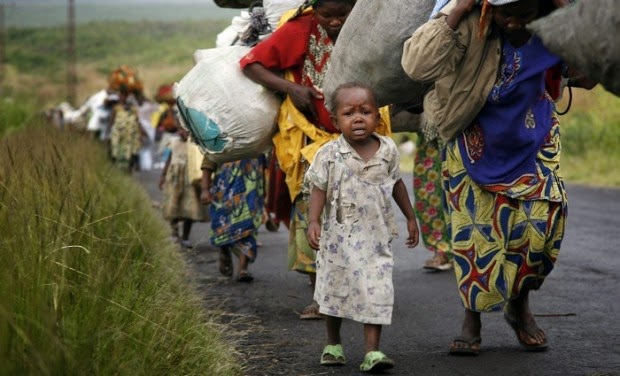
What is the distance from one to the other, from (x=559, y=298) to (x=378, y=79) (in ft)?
8.18

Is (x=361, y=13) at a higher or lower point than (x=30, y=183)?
higher

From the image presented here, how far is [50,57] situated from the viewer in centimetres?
7175

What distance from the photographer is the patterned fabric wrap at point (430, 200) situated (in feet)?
32.3

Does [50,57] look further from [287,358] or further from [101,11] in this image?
[287,358]

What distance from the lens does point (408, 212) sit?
244 inches

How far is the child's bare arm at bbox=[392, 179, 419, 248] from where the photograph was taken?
6.17 metres

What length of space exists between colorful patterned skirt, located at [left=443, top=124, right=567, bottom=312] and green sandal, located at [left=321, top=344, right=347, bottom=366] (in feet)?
2.12

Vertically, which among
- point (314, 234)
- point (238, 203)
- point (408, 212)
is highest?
point (408, 212)

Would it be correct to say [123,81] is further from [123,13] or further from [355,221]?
[123,13]

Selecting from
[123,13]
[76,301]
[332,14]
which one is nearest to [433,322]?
[332,14]

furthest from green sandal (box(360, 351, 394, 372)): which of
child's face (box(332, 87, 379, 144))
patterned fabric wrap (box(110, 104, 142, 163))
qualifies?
patterned fabric wrap (box(110, 104, 142, 163))

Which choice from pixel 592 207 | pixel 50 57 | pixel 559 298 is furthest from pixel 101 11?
pixel 559 298

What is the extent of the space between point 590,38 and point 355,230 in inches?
89.5

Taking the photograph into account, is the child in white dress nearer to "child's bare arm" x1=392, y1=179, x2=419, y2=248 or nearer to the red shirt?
"child's bare arm" x1=392, y1=179, x2=419, y2=248
